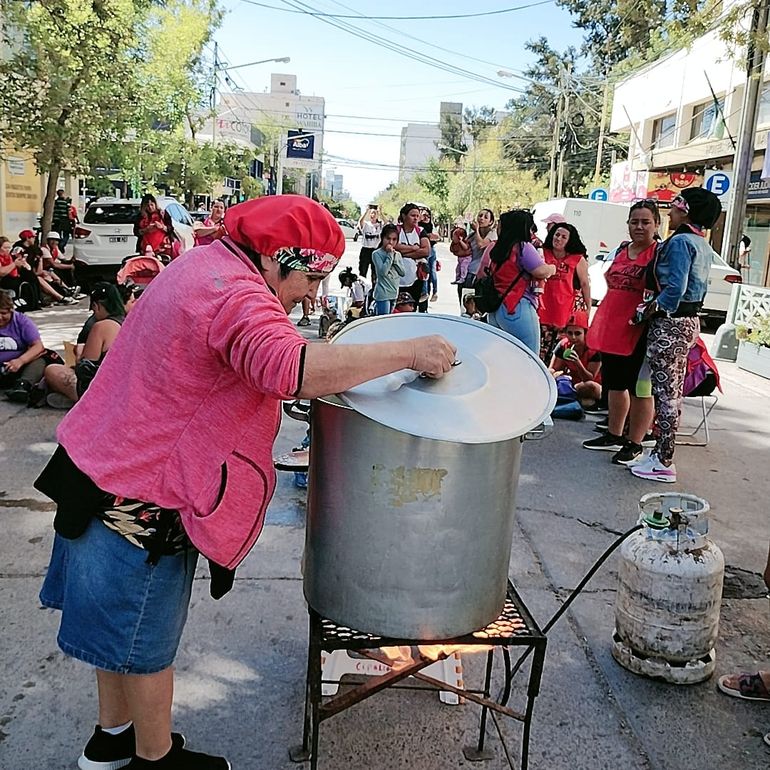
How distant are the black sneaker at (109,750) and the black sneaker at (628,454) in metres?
4.27

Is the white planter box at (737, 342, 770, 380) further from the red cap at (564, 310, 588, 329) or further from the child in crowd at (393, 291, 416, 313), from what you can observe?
the child in crowd at (393, 291, 416, 313)

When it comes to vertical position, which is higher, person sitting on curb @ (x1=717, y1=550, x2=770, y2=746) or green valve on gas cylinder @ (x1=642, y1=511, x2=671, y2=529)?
green valve on gas cylinder @ (x1=642, y1=511, x2=671, y2=529)

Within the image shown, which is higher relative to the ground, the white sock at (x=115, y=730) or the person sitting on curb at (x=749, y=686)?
the white sock at (x=115, y=730)

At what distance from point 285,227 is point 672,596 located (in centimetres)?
204

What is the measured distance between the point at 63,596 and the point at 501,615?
1.16m

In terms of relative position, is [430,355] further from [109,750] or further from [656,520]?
[656,520]

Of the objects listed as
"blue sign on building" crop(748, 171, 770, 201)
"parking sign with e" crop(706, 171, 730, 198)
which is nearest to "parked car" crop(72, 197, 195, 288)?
"parking sign with e" crop(706, 171, 730, 198)

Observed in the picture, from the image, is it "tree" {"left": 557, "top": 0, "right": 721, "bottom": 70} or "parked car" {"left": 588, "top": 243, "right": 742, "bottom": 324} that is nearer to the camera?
"parked car" {"left": 588, "top": 243, "right": 742, "bottom": 324}

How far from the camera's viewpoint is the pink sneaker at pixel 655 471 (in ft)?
17.8

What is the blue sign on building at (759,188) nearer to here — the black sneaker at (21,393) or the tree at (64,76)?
the tree at (64,76)

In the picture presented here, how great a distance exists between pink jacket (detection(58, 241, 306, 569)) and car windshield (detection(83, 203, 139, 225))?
48.2ft

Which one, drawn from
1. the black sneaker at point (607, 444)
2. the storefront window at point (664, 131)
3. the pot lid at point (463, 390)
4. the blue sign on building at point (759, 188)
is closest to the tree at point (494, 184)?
the storefront window at point (664, 131)

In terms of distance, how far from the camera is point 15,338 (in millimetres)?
6758

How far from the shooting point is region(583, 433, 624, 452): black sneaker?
20.1 ft
